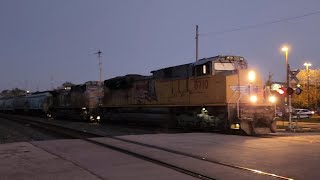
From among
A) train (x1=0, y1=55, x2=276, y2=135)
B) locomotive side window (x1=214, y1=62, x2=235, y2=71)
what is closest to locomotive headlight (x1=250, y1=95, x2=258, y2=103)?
train (x1=0, y1=55, x2=276, y2=135)

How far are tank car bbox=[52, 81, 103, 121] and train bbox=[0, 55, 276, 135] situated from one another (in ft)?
15.1

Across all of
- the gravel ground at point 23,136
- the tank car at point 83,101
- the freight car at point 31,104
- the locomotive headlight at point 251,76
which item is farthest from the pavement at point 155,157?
the freight car at point 31,104

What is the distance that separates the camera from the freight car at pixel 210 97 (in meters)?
20.1

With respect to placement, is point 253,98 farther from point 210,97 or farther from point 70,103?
point 70,103

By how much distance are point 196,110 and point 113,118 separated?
38.5 ft

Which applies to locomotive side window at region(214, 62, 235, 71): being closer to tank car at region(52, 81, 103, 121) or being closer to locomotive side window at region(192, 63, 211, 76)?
locomotive side window at region(192, 63, 211, 76)

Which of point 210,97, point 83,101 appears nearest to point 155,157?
point 210,97

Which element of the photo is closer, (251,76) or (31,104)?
(251,76)

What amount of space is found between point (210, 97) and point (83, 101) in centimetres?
1985

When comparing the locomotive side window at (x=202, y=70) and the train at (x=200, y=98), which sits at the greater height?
the locomotive side window at (x=202, y=70)

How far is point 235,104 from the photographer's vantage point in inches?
796

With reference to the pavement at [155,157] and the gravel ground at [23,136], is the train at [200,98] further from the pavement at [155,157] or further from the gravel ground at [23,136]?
the gravel ground at [23,136]

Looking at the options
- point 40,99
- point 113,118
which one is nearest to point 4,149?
point 113,118

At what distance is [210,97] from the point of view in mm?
21406
